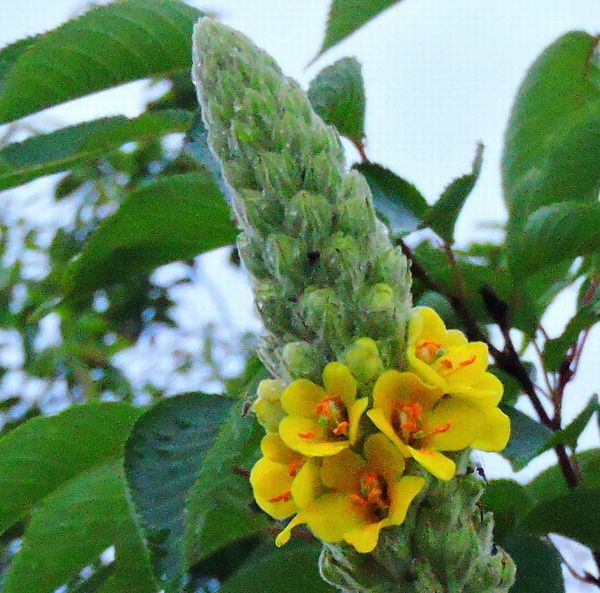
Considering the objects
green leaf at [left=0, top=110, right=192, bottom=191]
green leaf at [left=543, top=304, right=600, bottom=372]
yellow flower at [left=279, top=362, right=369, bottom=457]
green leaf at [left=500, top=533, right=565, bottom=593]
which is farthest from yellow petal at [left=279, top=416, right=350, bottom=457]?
green leaf at [left=0, top=110, right=192, bottom=191]

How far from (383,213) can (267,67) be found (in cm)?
45

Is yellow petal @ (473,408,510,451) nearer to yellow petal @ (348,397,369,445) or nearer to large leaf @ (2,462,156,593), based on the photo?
yellow petal @ (348,397,369,445)

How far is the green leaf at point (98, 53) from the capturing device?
1.44 metres

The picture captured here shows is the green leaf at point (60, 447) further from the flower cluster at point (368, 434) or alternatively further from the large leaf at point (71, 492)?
the flower cluster at point (368, 434)

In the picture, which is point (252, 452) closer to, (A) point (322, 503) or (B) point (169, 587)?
(B) point (169, 587)

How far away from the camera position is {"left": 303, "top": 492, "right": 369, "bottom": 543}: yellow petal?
76 cm

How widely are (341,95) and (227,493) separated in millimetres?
618

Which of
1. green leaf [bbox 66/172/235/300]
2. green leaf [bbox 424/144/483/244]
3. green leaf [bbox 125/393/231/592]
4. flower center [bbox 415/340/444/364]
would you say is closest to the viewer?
flower center [bbox 415/340/444/364]

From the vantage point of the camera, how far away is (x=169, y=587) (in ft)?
3.06

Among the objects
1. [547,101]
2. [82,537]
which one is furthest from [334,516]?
[547,101]

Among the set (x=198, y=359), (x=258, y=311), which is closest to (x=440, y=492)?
(x=258, y=311)

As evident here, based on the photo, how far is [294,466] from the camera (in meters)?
0.81

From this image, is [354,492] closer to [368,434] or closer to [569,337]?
[368,434]

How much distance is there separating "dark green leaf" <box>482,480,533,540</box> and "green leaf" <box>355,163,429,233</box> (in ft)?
1.31
